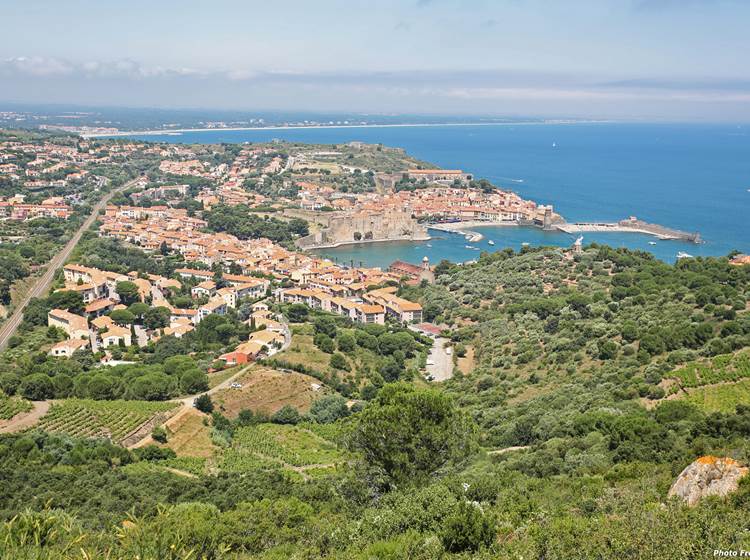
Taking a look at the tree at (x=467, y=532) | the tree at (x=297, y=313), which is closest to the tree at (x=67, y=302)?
the tree at (x=297, y=313)

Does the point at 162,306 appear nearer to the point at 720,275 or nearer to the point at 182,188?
the point at 720,275

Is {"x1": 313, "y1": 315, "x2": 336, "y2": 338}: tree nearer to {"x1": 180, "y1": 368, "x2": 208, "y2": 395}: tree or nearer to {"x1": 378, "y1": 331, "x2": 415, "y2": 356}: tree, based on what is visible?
{"x1": 378, "y1": 331, "x2": 415, "y2": 356}: tree


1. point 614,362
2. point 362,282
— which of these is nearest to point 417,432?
point 614,362

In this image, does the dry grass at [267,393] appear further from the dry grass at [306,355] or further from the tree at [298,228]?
the tree at [298,228]

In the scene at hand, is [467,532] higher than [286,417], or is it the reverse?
[467,532]

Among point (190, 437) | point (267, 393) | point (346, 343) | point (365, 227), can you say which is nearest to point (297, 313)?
Answer: point (346, 343)

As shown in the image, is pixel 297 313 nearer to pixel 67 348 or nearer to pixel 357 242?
pixel 67 348
